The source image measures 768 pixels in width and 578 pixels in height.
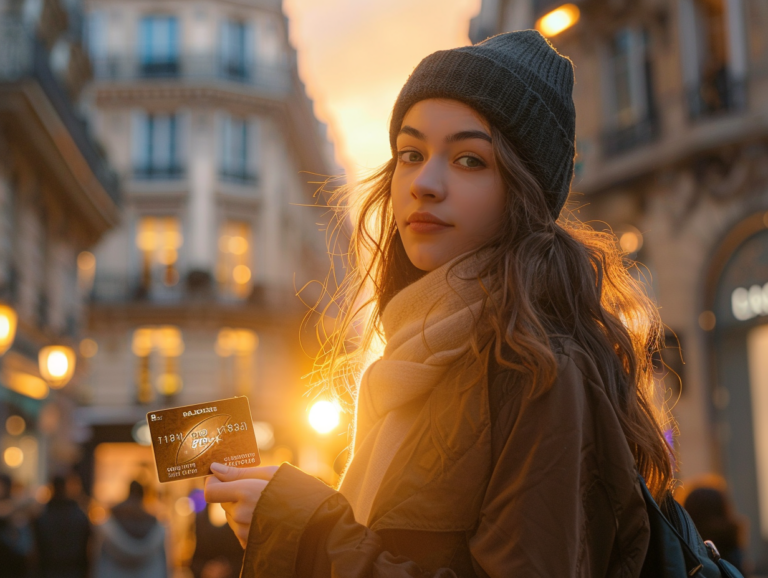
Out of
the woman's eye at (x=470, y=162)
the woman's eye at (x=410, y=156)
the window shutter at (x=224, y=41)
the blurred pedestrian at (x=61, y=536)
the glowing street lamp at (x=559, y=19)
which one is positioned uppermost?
the window shutter at (x=224, y=41)

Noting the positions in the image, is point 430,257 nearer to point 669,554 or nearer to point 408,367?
point 408,367

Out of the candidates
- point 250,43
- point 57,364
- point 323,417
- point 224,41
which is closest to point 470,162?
point 323,417

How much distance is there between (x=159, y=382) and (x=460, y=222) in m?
32.8

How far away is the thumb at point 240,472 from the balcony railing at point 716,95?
45.5 ft

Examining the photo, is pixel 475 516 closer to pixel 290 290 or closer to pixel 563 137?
pixel 563 137

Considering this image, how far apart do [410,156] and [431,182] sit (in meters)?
0.17

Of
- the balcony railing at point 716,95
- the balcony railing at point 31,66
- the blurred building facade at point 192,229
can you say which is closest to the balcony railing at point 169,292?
the blurred building facade at point 192,229

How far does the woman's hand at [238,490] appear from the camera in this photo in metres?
1.88

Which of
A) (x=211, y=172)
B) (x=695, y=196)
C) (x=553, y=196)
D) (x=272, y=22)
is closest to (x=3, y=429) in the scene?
(x=695, y=196)

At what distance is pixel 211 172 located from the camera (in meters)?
34.9

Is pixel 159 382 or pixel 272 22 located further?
pixel 272 22

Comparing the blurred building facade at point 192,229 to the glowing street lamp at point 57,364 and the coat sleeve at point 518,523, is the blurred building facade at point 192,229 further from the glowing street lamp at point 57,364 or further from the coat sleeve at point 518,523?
the coat sleeve at point 518,523

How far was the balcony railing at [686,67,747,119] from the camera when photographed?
47.2 ft

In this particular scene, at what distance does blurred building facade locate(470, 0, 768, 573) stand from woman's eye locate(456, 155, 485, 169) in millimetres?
10988
